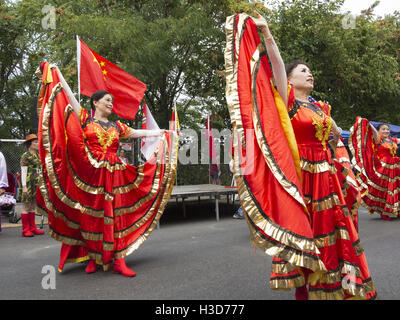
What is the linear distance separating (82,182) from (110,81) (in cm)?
247

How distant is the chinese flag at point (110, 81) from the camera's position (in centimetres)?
537

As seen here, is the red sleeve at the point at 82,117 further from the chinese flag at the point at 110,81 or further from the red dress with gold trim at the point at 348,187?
the red dress with gold trim at the point at 348,187

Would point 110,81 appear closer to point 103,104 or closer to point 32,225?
point 103,104

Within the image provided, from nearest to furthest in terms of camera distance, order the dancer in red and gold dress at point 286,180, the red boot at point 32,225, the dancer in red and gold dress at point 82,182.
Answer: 1. the dancer in red and gold dress at point 286,180
2. the dancer in red and gold dress at point 82,182
3. the red boot at point 32,225

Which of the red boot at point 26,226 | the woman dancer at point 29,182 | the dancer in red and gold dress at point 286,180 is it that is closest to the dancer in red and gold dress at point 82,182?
the dancer in red and gold dress at point 286,180

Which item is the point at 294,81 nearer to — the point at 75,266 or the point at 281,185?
the point at 281,185

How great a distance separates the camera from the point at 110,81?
5637 millimetres

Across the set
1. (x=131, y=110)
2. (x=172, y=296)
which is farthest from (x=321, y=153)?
(x=131, y=110)

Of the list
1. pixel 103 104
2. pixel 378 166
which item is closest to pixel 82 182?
pixel 103 104

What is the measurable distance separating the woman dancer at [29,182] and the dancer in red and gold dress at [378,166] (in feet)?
19.3

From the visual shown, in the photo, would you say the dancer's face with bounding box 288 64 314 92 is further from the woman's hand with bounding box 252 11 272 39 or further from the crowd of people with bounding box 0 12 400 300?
the woman's hand with bounding box 252 11 272 39

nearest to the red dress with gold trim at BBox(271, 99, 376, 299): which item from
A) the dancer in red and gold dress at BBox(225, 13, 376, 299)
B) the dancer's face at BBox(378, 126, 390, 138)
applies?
the dancer in red and gold dress at BBox(225, 13, 376, 299)

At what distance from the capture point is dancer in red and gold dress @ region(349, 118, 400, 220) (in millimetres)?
6887

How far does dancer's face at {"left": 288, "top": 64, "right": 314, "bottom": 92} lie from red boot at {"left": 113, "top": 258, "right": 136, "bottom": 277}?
2385mm
